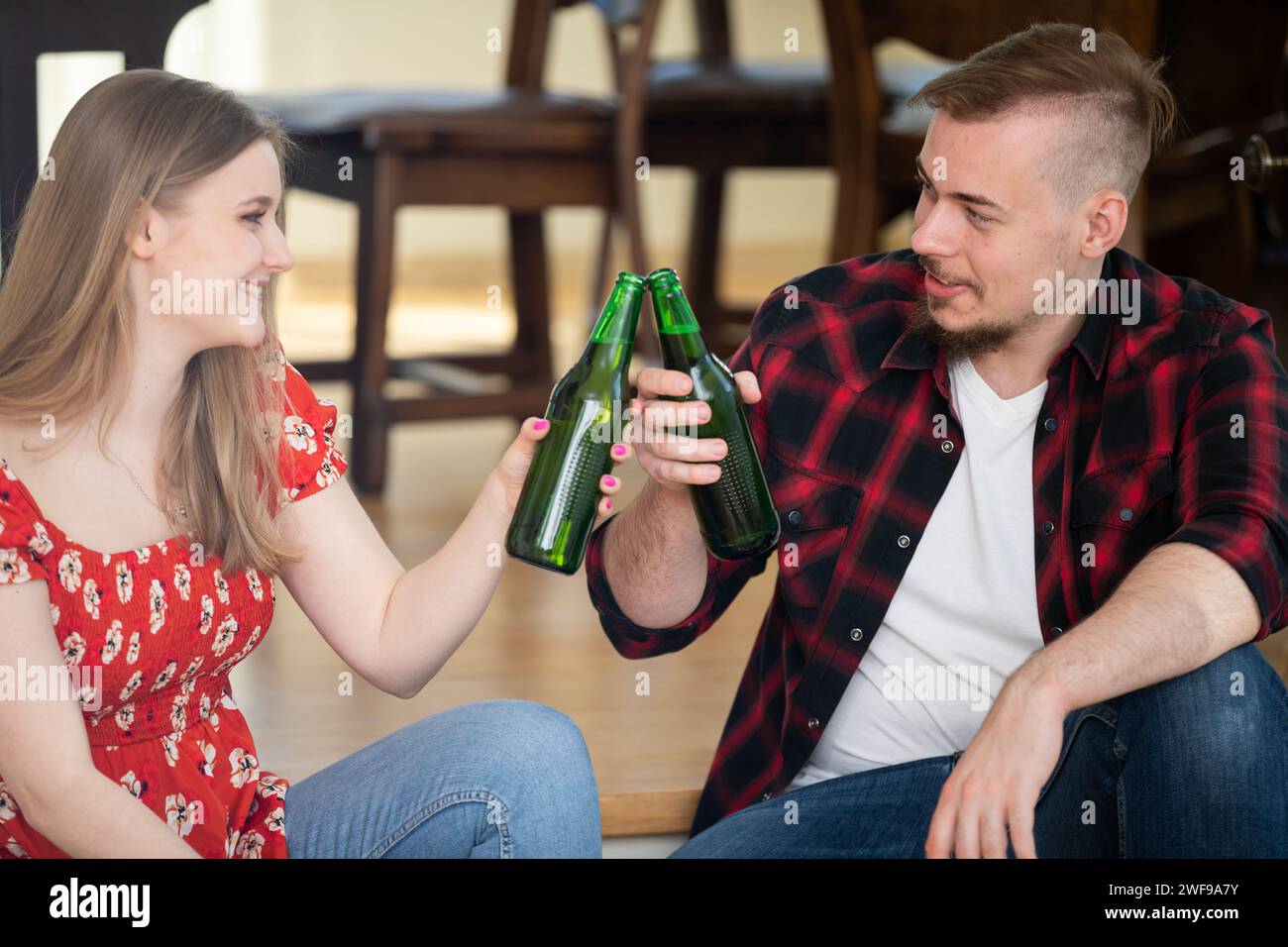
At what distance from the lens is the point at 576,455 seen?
44.9 inches

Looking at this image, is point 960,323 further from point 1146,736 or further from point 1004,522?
point 1146,736

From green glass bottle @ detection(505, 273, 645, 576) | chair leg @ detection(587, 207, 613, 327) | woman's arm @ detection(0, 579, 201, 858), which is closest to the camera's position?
woman's arm @ detection(0, 579, 201, 858)

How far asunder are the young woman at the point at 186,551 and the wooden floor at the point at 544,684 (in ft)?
1.35

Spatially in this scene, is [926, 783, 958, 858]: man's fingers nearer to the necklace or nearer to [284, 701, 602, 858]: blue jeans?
[284, 701, 602, 858]: blue jeans

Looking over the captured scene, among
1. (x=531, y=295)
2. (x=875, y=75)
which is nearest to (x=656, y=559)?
(x=875, y=75)

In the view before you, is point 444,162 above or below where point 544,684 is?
above

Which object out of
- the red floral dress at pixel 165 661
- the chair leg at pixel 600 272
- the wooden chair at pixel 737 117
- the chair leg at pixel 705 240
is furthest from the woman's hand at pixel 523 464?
the chair leg at pixel 600 272

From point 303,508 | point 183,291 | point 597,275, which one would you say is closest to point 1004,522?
point 303,508

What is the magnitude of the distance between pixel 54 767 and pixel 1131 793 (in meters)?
0.76

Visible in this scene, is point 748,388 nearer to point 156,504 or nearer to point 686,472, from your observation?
point 686,472

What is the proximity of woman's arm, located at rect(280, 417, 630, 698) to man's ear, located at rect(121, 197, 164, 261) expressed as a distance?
221 mm

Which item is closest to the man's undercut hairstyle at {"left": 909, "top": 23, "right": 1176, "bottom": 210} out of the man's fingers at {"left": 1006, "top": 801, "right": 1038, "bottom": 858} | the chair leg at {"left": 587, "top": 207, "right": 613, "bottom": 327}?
the man's fingers at {"left": 1006, "top": 801, "right": 1038, "bottom": 858}

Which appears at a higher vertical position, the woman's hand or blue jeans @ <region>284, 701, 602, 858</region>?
the woman's hand

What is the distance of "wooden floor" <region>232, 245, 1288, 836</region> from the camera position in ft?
5.38
